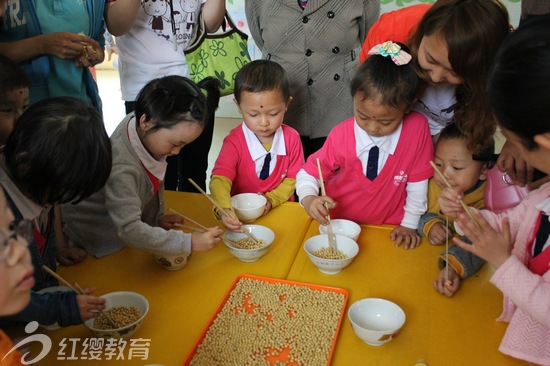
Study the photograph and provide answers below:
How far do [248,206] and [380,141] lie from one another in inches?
20.9

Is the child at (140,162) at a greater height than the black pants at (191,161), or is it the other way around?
the child at (140,162)

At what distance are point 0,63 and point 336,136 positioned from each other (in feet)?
3.45

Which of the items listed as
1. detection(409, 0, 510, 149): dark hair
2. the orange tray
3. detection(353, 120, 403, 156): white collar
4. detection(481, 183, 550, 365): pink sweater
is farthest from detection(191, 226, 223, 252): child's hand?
detection(409, 0, 510, 149): dark hair

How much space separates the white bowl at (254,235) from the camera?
129cm

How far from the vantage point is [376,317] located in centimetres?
108

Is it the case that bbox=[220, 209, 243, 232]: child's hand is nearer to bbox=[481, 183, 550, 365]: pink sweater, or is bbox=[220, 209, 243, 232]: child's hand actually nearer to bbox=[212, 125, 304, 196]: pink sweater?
bbox=[212, 125, 304, 196]: pink sweater

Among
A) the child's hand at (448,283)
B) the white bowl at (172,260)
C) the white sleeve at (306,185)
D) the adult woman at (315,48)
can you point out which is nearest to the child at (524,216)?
the child's hand at (448,283)

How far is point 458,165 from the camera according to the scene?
4.95 ft

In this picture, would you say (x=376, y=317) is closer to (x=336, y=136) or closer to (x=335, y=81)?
(x=336, y=136)

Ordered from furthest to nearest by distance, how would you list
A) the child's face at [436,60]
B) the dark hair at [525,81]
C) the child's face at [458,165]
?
1. the child's face at [458,165]
2. the child's face at [436,60]
3. the dark hair at [525,81]

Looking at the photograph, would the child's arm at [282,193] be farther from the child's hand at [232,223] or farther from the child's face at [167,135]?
the child's face at [167,135]

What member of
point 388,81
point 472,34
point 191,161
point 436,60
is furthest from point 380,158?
point 191,161

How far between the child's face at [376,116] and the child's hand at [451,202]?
35 centimetres

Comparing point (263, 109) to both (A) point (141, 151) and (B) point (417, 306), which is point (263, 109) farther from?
(B) point (417, 306)
